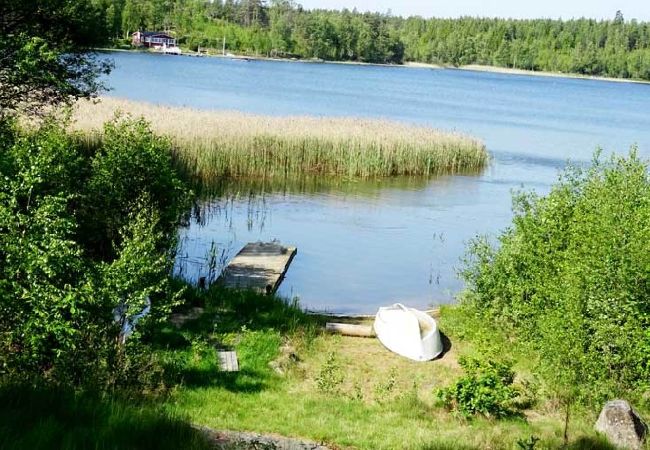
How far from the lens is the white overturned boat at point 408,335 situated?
14.3m

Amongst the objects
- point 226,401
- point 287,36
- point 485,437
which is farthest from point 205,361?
point 287,36

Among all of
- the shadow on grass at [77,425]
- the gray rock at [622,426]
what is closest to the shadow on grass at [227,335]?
the shadow on grass at [77,425]

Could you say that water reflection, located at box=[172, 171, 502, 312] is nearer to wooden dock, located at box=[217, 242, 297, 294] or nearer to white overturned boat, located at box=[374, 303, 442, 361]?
wooden dock, located at box=[217, 242, 297, 294]

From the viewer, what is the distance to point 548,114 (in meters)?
77.4

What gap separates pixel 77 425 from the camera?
6.08m

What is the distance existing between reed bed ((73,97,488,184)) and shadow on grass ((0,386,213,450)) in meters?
21.3

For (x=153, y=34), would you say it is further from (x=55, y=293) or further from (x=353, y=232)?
(x=55, y=293)

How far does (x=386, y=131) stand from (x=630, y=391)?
1048 inches

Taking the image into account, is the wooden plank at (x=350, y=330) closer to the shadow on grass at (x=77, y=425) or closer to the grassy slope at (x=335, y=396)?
the grassy slope at (x=335, y=396)

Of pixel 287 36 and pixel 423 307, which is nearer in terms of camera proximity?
pixel 423 307

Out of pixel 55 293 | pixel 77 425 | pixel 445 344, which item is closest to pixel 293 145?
pixel 445 344

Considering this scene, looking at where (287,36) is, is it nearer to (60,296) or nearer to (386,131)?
(386,131)

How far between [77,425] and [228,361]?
6.06 meters

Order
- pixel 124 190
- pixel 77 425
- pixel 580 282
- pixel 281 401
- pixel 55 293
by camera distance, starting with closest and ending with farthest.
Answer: pixel 77 425, pixel 55 293, pixel 281 401, pixel 580 282, pixel 124 190
